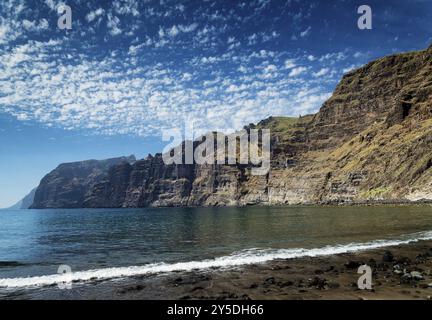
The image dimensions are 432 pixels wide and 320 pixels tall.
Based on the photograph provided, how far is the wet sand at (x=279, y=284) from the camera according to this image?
18656 millimetres

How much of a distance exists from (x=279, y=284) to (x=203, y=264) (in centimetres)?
979

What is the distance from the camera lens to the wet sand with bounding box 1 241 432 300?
18656 millimetres

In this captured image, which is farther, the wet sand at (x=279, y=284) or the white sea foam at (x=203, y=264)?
the white sea foam at (x=203, y=264)

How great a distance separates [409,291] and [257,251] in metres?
18.6

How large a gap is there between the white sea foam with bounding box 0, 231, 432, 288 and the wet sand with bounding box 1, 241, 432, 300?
6.03 ft

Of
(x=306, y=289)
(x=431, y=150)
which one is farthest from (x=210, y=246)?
(x=431, y=150)

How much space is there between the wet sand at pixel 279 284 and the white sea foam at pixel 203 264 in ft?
6.03

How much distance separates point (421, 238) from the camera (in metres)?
40.9

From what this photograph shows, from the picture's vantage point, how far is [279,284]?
20.9m

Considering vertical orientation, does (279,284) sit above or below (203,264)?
above

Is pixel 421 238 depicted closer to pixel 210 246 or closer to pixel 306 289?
pixel 210 246

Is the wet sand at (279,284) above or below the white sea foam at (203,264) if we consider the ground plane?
above

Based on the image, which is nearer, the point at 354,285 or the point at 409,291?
the point at 409,291
